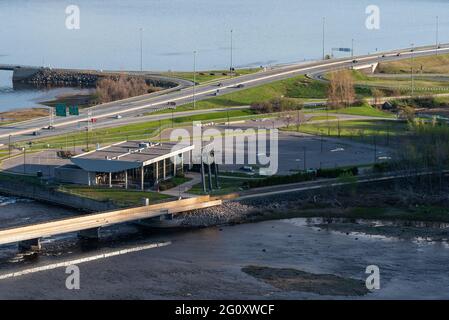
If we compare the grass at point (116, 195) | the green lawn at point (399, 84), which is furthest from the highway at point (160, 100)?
the grass at point (116, 195)

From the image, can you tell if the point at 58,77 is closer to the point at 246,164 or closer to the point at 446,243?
the point at 246,164

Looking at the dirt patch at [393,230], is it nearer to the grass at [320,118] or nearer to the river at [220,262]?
the river at [220,262]

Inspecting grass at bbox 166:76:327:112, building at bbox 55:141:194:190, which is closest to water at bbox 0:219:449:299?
building at bbox 55:141:194:190

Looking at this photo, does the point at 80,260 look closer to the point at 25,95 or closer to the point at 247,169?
the point at 247,169

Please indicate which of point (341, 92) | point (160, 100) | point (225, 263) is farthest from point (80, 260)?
point (341, 92)

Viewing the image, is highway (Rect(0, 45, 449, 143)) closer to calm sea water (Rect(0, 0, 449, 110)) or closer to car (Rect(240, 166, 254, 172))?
calm sea water (Rect(0, 0, 449, 110))

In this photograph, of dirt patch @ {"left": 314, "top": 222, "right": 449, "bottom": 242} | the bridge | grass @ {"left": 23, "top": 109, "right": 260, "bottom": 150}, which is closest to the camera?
the bridge
